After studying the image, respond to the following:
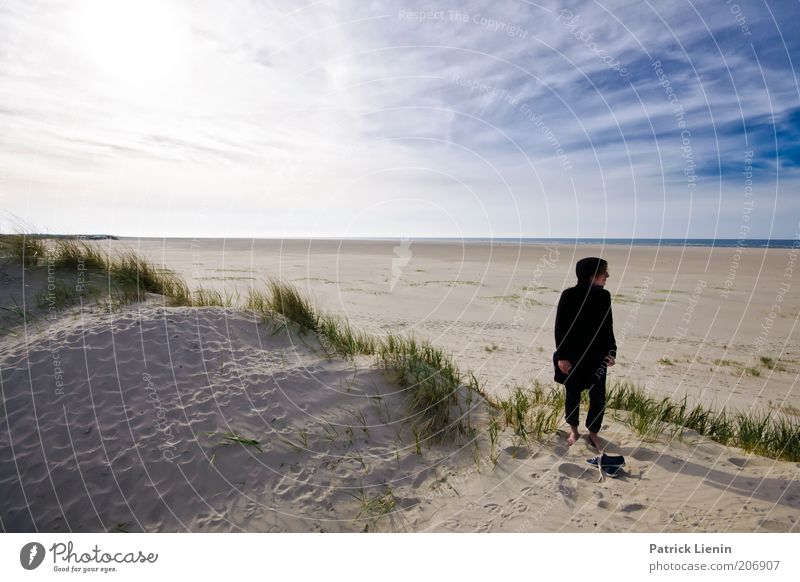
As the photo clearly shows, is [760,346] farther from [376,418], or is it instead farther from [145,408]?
[145,408]

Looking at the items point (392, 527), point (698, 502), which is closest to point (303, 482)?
point (392, 527)

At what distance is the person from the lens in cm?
436

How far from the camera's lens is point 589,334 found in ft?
14.4

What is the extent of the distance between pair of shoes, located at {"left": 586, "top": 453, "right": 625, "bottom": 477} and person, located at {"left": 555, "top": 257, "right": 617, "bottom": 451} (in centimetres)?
32

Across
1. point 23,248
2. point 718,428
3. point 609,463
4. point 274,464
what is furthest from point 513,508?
point 23,248

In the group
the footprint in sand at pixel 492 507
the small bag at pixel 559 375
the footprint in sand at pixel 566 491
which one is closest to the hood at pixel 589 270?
the small bag at pixel 559 375

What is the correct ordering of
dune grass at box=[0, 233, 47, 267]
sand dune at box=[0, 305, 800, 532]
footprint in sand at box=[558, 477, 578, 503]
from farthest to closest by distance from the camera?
dune grass at box=[0, 233, 47, 267] < footprint in sand at box=[558, 477, 578, 503] < sand dune at box=[0, 305, 800, 532]

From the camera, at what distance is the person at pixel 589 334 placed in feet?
14.3

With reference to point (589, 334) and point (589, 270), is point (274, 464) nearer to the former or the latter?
point (589, 334)

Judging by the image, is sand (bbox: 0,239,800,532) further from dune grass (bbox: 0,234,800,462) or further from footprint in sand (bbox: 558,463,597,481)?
dune grass (bbox: 0,234,800,462)

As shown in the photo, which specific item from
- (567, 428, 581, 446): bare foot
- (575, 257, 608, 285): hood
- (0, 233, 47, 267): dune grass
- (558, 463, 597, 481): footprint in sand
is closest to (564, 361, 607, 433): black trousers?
(567, 428, 581, 446): bare foot

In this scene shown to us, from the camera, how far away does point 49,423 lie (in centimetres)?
439

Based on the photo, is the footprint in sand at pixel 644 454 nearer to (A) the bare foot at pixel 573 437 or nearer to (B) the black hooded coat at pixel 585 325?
(A) the bare foot at pixel 573 437

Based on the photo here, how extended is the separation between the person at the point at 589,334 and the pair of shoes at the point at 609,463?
32 centimetres
